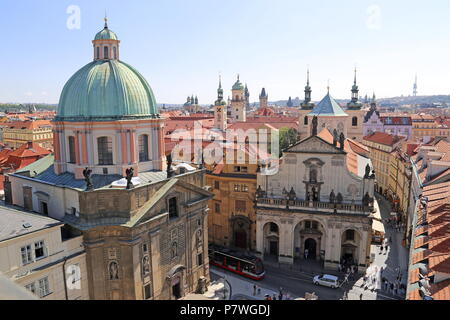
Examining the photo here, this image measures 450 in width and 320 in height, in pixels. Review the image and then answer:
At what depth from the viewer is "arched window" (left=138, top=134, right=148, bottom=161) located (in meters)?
37.5

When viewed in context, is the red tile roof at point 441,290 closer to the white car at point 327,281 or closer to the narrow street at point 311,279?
the narrow street at point 311,279

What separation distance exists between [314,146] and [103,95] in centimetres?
2617

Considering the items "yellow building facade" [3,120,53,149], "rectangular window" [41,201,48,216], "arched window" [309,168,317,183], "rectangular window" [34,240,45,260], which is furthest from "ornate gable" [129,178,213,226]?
"yellow building facade" [3,120,53,149]

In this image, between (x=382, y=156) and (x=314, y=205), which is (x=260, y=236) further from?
(x=382, y=156)

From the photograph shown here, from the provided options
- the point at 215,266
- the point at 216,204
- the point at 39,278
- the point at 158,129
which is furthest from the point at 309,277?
the point at 39,278

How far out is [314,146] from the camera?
46500 mm

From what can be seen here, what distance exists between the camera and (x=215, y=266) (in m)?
46.9

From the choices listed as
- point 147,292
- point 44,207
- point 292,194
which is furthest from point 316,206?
point 44,207

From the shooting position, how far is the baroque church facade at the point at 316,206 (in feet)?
150

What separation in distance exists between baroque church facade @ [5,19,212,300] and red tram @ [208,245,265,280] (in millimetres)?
6311

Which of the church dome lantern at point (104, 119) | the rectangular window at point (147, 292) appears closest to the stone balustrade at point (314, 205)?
the church dome lantern at point (104, 119)
